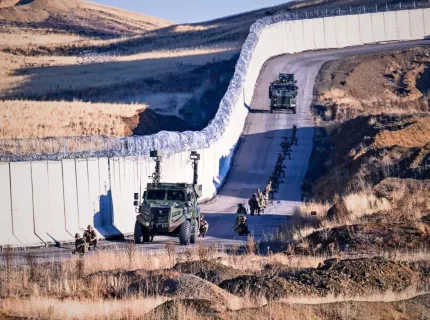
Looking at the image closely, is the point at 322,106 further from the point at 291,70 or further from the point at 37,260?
the point at 37,260

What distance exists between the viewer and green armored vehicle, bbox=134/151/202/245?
34656 mm

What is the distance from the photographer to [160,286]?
20.4 metres

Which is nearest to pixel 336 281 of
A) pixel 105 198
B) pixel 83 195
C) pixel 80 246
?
pixel 80 246

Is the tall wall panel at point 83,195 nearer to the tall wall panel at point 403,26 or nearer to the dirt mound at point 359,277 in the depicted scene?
the dirt mound at point 359,277

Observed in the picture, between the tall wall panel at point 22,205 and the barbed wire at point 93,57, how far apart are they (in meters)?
83.9

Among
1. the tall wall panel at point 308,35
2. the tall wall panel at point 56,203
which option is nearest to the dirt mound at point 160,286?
the tall wall panel at point 56,203

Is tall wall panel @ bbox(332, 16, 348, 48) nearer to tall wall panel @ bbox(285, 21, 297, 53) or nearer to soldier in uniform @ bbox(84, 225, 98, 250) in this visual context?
tall wall panel @ bbox(285, 21, 297, 53)

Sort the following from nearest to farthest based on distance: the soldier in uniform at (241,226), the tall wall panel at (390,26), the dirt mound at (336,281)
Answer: the dirt mound at (336,281)
the soldier in uniform at (241,226)
the tall wall panel at (390,26)

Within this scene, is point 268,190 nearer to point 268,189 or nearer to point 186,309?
point 268,189

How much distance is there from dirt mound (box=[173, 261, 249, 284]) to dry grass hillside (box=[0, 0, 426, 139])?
3661 centimetres

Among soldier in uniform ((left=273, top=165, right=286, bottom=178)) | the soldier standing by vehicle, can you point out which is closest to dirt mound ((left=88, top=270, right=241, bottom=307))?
the soldier standing by vehicle

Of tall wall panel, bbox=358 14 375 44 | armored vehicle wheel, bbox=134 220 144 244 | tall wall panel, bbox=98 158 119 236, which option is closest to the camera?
armored vehicle wheel, bbox=134 220 144 244

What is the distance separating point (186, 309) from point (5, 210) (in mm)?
19128

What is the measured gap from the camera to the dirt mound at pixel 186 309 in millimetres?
16516
